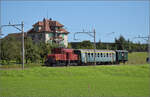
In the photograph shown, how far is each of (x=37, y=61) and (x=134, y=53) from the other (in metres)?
31.7

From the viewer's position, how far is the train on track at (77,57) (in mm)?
42844

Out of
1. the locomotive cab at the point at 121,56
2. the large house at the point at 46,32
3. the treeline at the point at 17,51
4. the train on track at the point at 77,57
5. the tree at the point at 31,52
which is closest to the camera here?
the train on track at the point at 77,57

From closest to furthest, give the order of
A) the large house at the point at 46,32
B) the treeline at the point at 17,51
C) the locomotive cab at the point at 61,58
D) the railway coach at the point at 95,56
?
the locomotive cab at the point at 61,58 < the treeline at the point at 17,51 < the railway coach at the point at 95,56 < the large house at the point at 46,32

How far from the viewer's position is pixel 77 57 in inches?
1791

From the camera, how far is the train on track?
42.8m

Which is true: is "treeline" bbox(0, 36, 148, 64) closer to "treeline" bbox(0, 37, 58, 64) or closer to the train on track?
"treeline" bbox(0, 37, 58, 64)

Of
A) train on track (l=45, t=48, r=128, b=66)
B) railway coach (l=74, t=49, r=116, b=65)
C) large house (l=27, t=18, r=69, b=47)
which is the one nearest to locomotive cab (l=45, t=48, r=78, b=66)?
train on track (l=45, t=48, r=128, b=66)

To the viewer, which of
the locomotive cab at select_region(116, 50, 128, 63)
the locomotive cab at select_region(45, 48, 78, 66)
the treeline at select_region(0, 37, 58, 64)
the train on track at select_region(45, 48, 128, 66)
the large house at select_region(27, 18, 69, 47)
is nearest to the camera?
the locomotive cab at select_region(45, 48, 78, 66)

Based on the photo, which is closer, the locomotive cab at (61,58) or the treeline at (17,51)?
the locomotive cab at (61,58)

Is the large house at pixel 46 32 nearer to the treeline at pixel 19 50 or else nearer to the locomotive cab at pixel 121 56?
the treeline at pixel 19 50

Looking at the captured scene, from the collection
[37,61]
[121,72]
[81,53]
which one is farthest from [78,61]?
[121,72]

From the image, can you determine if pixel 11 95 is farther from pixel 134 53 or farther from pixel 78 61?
pixel 134 53

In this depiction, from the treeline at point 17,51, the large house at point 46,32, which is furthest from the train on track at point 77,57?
the large house at point 46,32

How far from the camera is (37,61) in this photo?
Result: 170 ft
